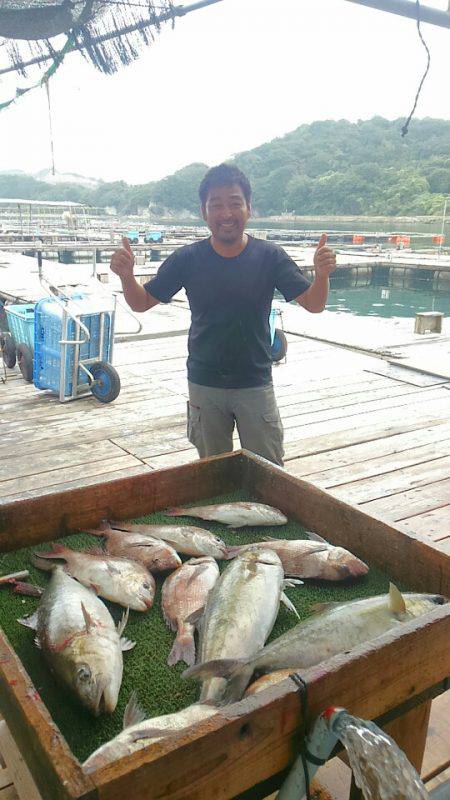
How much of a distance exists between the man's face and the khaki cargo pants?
2.65 feet

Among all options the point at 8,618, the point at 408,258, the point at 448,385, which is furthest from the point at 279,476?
the point at 408,258

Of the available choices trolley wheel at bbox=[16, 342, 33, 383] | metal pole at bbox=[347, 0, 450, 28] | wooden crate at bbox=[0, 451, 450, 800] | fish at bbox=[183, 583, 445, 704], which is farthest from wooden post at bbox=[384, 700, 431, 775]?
trolley wheel at bbox=[16, 342, 33, 383]

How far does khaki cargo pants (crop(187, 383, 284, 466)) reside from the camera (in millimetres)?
3172

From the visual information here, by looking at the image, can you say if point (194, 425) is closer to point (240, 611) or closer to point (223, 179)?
point (223, 179)

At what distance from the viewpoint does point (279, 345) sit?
793 centimetres

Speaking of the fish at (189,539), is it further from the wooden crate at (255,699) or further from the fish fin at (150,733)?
the fish fin at (150,733)

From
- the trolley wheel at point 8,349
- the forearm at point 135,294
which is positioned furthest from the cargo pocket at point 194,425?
the trolley wheel at point 8,349

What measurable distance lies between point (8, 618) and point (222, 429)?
68.2 inches

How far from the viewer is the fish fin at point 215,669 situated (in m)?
1.42

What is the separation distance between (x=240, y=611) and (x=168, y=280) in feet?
6.25

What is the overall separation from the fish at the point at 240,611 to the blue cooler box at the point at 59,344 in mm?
4856

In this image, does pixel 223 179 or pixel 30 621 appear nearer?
pixel 30 621

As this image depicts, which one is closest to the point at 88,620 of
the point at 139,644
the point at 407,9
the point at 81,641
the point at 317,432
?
the point at 81,641

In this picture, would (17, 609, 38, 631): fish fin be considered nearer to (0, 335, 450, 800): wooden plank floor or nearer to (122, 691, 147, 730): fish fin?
(122, 691, 147, 730): fish fin
